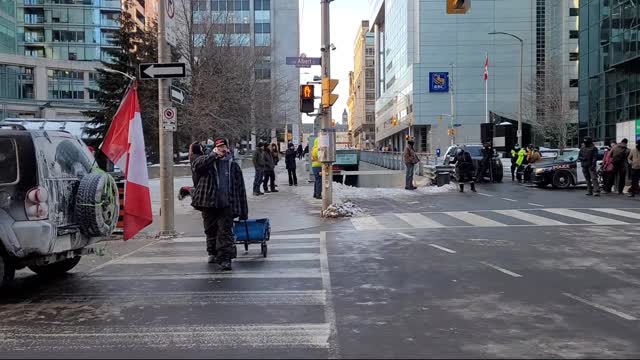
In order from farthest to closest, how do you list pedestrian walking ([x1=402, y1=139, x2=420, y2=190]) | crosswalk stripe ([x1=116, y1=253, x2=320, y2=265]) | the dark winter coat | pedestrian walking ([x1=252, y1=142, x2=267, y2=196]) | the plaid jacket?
the dark winter coat
pedestrian walking ([x1=402, y1=139, x2=420, y2=190])
pedestrian walking ([x1=252, y1=142, x2=267, y2=196])
crosswalk stripe ([x1=116, y1=253, x2=320, y2=265])
the plaid jacket

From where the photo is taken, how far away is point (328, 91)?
15.3 meters

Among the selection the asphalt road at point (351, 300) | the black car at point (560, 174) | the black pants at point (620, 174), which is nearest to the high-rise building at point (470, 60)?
the black car at point (560, 174)

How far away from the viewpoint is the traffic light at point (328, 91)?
50.0ft

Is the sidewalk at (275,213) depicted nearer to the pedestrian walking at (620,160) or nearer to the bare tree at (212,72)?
the bare tree at (212,72)

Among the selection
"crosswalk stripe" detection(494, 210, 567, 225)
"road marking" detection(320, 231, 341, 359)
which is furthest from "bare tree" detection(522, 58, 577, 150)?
"road marking" detection(320, 231, 341, 359)

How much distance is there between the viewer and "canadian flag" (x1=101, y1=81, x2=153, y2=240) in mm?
9438

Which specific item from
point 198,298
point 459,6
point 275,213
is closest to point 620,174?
point 459,6

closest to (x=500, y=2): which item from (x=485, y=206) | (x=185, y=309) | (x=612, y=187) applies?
(x=612, y=187)

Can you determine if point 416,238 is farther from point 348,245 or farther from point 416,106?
point 416,106

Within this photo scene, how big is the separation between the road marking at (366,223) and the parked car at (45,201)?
6.45 metres

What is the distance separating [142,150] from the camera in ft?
33.1

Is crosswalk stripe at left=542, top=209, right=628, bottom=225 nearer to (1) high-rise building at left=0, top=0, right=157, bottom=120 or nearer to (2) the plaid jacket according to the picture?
(2) the plaid jacket

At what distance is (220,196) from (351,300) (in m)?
2.66

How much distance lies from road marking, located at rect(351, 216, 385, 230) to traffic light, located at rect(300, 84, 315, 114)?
3177mm
